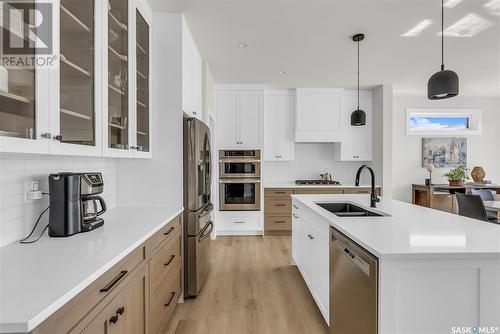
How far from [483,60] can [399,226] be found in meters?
3.66

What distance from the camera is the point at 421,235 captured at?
4.78 ft

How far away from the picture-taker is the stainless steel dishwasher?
126 cm

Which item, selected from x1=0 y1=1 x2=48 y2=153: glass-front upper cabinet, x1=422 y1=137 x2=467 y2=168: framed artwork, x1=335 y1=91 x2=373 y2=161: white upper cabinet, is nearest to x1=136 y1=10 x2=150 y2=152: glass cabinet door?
x1=0 y1=1 x2=48 y2=153: glass-front upper cabinet

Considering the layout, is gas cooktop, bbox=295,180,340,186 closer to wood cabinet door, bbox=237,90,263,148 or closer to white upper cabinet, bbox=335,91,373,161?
white upper cabinet, bbox=335,91,373,161

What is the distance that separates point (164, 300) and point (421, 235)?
169 cm

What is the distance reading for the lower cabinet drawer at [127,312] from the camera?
41.8 inches

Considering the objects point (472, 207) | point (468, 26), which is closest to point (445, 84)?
point (468, 26)

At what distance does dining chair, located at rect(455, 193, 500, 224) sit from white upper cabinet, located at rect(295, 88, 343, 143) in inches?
94.0

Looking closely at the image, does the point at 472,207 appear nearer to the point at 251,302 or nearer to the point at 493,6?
the point at 493,6

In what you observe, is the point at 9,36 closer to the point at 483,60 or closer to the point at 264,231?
the point at 264,231

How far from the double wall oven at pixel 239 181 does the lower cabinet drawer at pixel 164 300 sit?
248 centimetres

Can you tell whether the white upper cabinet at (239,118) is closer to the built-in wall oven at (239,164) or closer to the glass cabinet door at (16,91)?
the built-in wall oven at (239,164)

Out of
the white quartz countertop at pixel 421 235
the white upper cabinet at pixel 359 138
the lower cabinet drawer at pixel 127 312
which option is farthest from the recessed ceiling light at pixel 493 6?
the lower cabinet drawer at pixel 127 312

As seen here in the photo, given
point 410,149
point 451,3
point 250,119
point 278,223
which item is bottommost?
point 278,223
